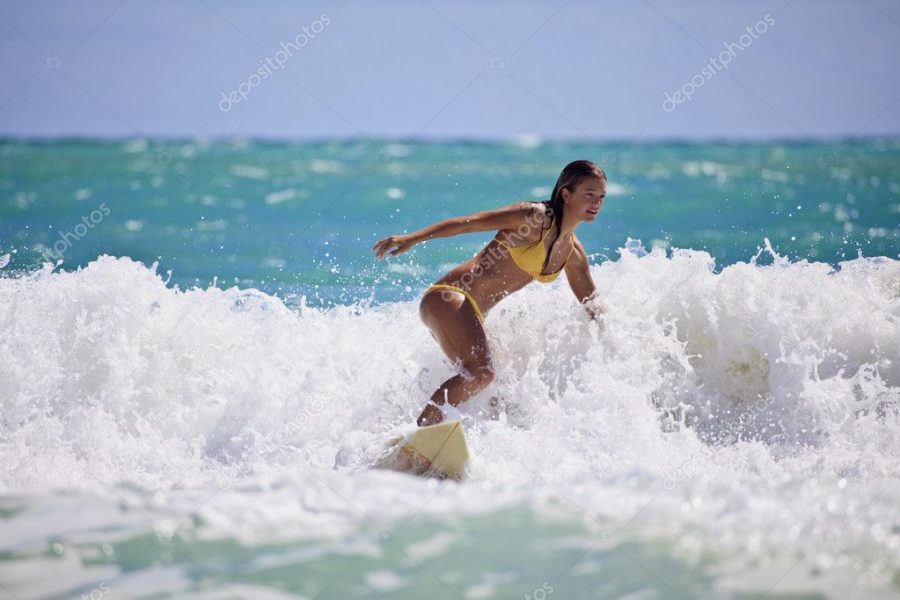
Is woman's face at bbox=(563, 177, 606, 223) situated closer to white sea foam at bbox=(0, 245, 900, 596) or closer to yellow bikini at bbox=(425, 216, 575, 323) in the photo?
yellow bikini at bbox=(425, 216, 575, 323)

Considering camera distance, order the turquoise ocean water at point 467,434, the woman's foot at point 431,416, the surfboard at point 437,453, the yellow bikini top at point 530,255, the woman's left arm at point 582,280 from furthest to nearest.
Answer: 1. the woman's left arm at point 582,280
2. the yellow bikini top at point 530,255
3. the woman's foot at point 431,416
4. the surfboard at point 437,453
5. the turquoise ocean water at point 467,434

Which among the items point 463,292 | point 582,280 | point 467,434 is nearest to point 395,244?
point 463,292

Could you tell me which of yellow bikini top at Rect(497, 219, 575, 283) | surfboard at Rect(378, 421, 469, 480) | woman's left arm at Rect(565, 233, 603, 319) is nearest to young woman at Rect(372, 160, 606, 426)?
yellow bikini top at Rect(497, 219, 575, 283)

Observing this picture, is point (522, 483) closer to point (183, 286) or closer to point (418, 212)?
point (183, 286)

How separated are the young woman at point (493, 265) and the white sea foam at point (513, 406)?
40 cm

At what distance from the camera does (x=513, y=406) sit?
597 cm

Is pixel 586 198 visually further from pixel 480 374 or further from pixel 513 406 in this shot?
pixel 513 406

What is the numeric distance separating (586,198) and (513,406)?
147 cm

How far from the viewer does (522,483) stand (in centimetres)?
486

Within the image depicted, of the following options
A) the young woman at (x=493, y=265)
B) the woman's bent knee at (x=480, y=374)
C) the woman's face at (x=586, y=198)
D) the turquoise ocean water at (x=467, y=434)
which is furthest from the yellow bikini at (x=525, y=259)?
the turquoise ocean water at (x=467, y=434)

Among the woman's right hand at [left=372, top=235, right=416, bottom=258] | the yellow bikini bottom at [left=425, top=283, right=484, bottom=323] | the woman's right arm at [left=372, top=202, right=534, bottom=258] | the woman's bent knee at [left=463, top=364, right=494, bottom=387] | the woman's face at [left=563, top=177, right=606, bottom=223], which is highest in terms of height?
the woman's face at [left=563, top=177, right=606, bottom=223]

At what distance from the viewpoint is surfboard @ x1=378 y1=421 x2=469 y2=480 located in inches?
189

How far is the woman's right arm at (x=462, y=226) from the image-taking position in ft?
16.1

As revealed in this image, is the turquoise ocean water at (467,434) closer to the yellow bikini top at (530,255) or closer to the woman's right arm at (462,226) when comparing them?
the yellow bikini top at (530,255)
